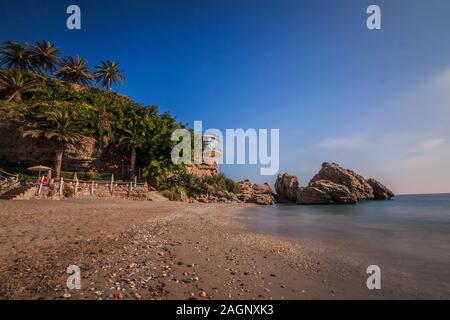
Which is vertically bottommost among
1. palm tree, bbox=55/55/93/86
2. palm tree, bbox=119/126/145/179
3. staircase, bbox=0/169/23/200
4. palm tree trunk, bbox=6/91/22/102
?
staircase, bbox=0/169/23/200

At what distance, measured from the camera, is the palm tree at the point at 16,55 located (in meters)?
45.0

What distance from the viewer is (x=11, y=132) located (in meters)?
30.8

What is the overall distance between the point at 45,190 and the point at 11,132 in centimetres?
1759

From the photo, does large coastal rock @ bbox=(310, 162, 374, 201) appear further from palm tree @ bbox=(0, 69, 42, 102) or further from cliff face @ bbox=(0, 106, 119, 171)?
palm tree @ bbox=(0, 69, 42, 102)

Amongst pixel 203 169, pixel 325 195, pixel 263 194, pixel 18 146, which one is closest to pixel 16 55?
pixel 18 146

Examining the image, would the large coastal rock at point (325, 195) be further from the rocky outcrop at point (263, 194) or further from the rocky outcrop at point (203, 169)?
the rocky outcrop at point (203, 169)

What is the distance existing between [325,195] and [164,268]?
194 ft

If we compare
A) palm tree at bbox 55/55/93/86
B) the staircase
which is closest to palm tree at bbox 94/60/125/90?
palm tree at bbox 55/55/93/86

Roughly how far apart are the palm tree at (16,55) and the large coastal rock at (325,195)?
69762 millimetres

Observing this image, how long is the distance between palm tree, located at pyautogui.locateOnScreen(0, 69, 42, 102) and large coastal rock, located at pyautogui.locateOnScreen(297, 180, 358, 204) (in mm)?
60132

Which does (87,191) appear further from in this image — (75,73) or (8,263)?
(75,73)

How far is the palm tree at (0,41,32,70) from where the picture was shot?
4500cm

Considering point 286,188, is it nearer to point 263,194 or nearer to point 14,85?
point 263,194

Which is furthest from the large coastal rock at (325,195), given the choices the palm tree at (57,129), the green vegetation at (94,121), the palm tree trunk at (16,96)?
the palm tree trunk at (16,96)
